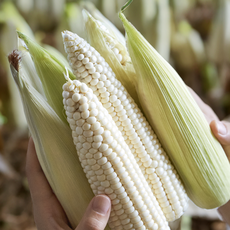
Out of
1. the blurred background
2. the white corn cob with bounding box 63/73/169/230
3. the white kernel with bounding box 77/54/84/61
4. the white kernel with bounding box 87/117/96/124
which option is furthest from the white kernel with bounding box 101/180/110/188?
the blurred background

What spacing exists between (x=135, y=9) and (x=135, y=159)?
0.85m

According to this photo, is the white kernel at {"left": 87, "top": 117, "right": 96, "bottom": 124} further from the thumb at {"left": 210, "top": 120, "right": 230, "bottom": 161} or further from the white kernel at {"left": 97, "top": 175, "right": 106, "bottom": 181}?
the thumb at {"left": 210, "top": 120, "right": 230, "bottom": 161}

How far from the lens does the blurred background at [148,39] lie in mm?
949

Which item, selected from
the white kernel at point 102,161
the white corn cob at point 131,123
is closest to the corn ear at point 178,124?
the white corn cob at point 131,123

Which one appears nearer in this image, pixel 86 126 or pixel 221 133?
pixel 86 126

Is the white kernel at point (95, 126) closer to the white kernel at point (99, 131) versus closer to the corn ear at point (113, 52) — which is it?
the white kernel at point (99, 131)

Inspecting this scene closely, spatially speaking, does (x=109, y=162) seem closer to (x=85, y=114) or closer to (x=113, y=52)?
(x=85, y=114)

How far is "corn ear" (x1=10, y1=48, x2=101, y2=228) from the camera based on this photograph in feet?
1.34

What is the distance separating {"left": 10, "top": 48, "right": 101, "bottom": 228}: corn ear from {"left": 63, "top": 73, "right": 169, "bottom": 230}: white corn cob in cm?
3

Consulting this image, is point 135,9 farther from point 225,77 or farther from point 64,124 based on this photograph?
point 64,124

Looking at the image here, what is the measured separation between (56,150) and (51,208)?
143mm

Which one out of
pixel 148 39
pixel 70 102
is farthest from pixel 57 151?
pixel 148 39

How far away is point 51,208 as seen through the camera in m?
0.48

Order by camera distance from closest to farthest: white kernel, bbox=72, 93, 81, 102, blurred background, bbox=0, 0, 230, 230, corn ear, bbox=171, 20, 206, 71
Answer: white kernel, bbox=72, 93, 81, 102, blurred background, bbox=0, 0, 230, 230, corn ear, bbox=171, 20, 206, 71
